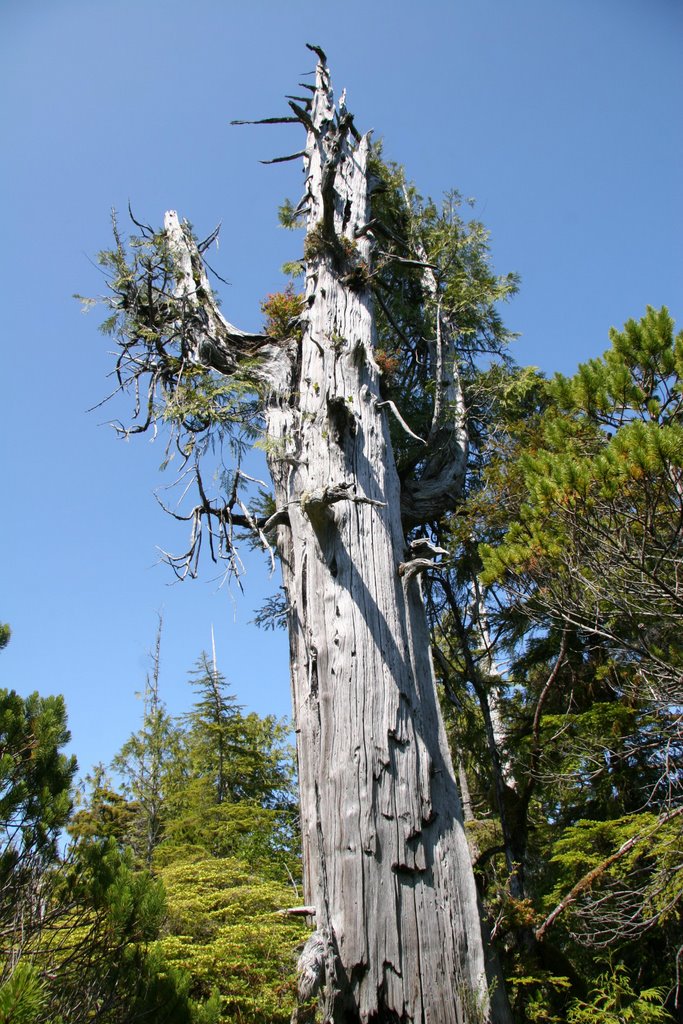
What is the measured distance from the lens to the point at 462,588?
8617mm

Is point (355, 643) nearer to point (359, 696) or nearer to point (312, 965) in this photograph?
point (359, 696)

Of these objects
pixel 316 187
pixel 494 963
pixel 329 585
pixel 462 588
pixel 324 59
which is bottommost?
pixel 494 963

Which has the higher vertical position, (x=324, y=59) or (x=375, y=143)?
(x=375, y=143)

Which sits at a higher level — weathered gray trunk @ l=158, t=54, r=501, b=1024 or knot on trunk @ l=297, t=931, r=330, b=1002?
weathered gray trunk @ l=158, t=54, r=501, b=1024

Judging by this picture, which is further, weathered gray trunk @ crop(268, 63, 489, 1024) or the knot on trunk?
weathered gray trunk @ crop(268, 63, 489, 1024)

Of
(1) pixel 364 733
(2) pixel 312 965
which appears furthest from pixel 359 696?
(2) pixel 312 965

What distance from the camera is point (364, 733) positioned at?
13.3 ft

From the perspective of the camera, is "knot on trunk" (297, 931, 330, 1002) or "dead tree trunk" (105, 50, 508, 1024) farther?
"dead tree trunk" (105, 50, 508, 1024)

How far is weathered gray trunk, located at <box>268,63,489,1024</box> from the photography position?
340 centimetres

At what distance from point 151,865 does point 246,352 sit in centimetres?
946

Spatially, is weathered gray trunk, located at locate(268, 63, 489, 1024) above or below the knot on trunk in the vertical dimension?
above

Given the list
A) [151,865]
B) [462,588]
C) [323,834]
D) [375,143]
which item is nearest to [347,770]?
[323,834]

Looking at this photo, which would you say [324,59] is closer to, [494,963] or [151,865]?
[494,963]

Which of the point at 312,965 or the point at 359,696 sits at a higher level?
the point at 359,696
